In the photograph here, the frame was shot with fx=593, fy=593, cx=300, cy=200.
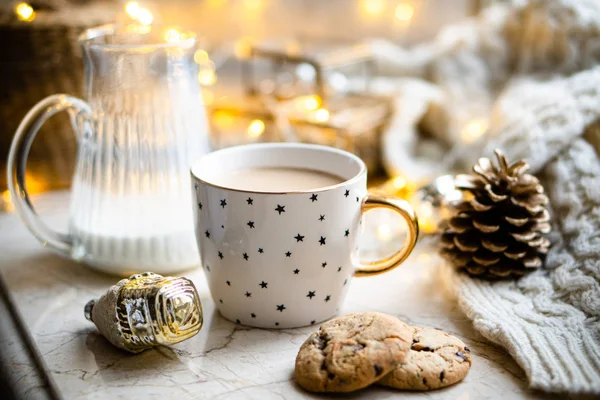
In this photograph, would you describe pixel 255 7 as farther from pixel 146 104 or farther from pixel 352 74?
pixel 146 104

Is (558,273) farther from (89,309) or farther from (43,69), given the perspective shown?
(43,69)

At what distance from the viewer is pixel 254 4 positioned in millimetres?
1425

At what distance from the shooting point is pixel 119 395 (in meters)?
0.46

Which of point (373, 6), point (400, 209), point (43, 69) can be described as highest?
point (373, 6)

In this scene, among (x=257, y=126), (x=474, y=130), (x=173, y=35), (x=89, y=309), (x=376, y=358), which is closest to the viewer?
(x=376, y=358)

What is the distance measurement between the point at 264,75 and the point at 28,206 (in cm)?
93

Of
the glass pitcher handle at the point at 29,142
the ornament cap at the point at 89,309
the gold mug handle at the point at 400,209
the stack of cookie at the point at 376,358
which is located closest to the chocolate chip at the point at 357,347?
the stack of cookie at the point at 376,358

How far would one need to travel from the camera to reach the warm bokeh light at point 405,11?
4.57 ft

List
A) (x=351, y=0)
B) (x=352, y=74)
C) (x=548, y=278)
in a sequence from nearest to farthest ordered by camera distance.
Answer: (x=548, y=278) < (x=352, y=74) < (x=351, y=0)

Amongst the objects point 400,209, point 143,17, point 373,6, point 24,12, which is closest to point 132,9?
point 143,17

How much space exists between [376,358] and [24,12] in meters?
0.67

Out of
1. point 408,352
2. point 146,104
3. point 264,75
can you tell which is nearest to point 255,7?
point 264,75

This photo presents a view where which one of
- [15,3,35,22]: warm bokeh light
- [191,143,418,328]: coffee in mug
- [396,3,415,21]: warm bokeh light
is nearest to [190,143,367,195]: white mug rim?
[191,143,418,328]: coffee in mug

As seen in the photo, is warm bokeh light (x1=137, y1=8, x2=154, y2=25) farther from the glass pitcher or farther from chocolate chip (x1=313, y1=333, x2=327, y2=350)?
chocolate chip (x1=313, y1=333, x2=327, y2=350)
